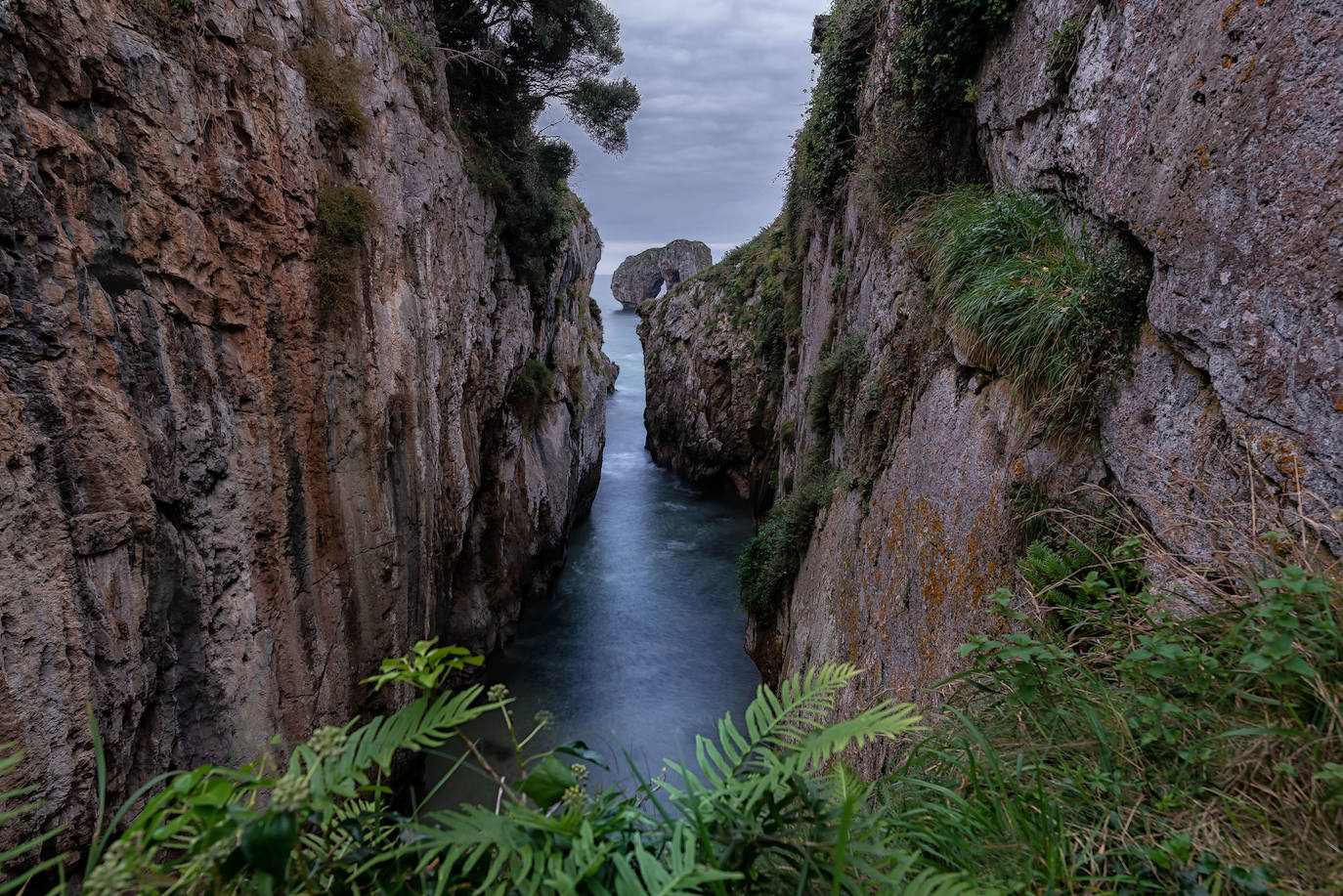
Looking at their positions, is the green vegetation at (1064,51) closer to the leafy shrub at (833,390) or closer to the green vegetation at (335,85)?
the leafy shrub at (833,390)

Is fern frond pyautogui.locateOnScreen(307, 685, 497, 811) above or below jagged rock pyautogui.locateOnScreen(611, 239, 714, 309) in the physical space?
below

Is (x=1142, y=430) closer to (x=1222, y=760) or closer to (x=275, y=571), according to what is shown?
(x=1222, y=760)

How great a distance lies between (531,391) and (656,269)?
211 ft

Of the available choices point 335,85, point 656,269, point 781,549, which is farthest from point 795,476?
point 656,269

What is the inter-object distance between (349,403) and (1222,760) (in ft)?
25.5

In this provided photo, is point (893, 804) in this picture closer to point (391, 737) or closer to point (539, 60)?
point (391, 737)

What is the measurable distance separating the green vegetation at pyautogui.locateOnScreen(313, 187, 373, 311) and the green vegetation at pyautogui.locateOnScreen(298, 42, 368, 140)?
81cm

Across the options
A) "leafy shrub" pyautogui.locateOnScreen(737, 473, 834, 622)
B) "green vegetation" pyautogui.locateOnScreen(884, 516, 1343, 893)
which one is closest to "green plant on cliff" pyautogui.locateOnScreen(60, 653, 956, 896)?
"green vegetation" pyautogui.locateOnScreen(884, 516, 1343, 893)

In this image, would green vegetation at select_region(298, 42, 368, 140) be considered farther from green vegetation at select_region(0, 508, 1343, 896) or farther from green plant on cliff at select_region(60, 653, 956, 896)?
green plant on cliff at select_region(60, 653, 956, 896)

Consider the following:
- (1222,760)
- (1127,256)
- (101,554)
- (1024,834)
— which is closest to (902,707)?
(1024,834)

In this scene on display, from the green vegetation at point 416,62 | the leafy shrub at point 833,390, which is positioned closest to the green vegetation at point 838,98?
the leafy shrub at point 833,390

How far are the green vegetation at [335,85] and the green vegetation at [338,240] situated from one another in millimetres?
805

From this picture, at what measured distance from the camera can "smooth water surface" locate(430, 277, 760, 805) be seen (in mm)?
11922

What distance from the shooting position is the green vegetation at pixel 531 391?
15031 millimetres
